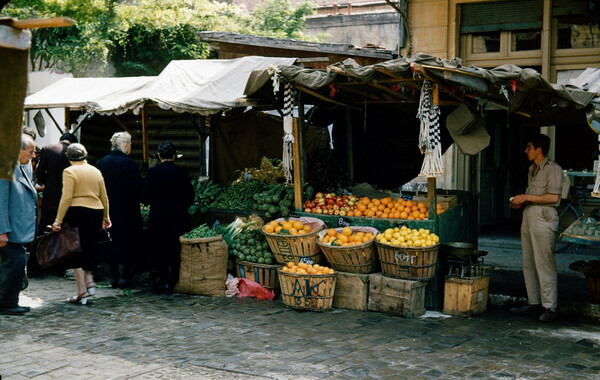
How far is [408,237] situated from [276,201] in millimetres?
2408

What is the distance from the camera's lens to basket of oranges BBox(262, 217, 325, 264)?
26.1ft

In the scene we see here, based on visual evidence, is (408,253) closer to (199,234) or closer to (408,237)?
(408,237)

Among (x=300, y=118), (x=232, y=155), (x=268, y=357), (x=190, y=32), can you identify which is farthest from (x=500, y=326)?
(x=190, y=32)

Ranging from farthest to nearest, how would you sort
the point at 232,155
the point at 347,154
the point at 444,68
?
1. the point at 232,155
2. the point at 347,154
3. the point at 444,68

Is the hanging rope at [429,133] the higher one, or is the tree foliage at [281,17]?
the tree foliage at [281,17]

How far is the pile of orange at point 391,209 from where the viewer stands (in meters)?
7.91

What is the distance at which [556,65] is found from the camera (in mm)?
11062

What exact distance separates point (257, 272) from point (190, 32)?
1683 centimetres

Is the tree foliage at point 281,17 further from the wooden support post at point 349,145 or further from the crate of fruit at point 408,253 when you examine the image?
the crate of fruit at point 408,253

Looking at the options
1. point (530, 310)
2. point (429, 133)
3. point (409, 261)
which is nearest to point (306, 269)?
point (409, 261)

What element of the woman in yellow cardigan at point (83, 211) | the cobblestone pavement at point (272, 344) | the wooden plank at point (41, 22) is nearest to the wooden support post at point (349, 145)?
the cobblestone pavement at point (272, 344)

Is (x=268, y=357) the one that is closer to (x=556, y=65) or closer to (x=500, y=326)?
(x=500, y=326)

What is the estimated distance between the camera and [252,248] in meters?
8.59

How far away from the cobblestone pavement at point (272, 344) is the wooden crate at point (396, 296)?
0.39 feet
